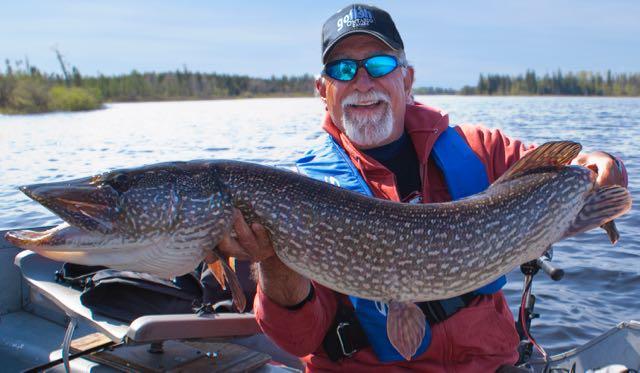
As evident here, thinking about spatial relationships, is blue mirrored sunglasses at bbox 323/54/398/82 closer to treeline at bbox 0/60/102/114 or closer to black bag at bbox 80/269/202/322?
black bag at bbox 80/269/202/322

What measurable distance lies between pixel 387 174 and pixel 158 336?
4.24 feet

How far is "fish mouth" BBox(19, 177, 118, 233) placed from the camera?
2203 mm

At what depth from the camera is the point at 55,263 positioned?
3738mm

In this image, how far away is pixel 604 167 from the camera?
8.69ft

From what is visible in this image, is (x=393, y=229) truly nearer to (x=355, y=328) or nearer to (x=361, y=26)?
(x=355, y=328)

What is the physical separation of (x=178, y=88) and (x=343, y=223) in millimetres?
69434

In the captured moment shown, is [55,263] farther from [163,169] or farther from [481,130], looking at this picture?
[481,130]

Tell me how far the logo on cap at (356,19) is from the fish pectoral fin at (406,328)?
1.42m

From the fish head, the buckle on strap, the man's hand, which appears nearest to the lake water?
the man's hand

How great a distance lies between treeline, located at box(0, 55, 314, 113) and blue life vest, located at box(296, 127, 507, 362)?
23424 mm

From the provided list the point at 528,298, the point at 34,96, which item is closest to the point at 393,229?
the point at 528,298

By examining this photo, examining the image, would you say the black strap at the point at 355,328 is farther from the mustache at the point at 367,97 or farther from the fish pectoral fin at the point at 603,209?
the mustache at the point at 367,97

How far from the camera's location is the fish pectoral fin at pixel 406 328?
94.1 inches

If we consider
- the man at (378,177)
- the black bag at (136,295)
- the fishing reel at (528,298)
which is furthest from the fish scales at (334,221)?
the black bag at (136,295)
